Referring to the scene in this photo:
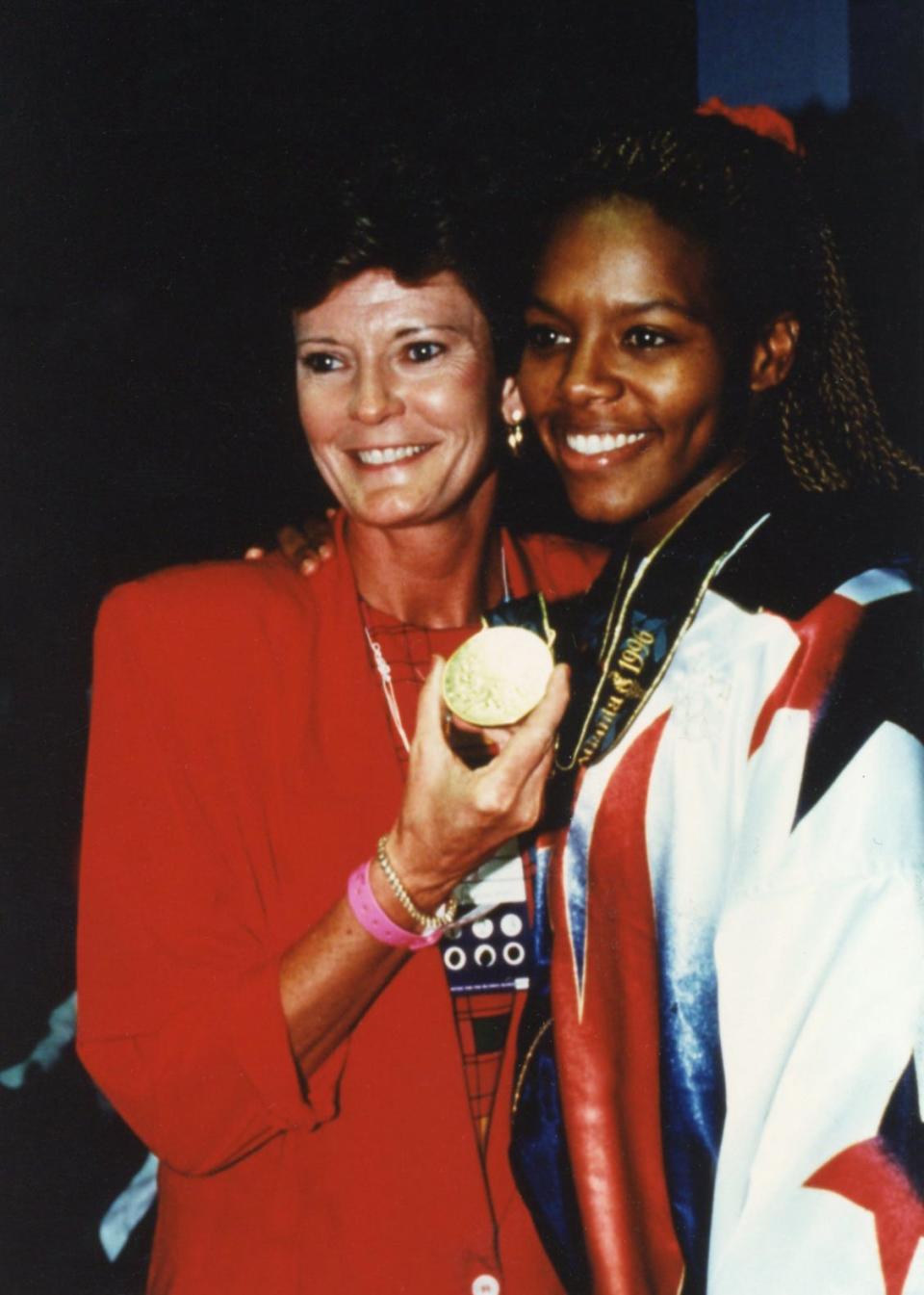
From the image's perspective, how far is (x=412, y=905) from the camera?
1520mm

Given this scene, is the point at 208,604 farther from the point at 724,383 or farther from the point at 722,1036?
the point at 722,1036

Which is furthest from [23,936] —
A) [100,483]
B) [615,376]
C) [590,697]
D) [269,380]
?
[615,376]

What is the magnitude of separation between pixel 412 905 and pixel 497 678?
344 mm

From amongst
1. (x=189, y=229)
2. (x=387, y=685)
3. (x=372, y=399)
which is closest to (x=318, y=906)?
(x=387, y=685)

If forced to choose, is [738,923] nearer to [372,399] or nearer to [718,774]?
[718,774]

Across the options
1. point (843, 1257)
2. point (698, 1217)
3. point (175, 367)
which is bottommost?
point (698, 1217)

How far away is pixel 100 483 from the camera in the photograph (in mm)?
2516

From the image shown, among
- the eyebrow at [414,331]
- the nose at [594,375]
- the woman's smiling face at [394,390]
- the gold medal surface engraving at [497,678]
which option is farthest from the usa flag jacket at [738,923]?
the eyebrow at [414,331]

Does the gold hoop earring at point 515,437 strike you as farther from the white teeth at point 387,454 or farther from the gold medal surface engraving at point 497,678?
the gold medal surface engraving at point 497,678

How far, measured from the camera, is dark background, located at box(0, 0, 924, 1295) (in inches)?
82.5

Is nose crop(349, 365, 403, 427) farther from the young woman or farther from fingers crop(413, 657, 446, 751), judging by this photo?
fingers crop(413, 657, 446, 751)

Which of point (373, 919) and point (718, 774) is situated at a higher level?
point (718, 774)

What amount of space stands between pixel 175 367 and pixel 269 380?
481 mm

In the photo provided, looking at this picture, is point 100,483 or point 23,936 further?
point 23,936
